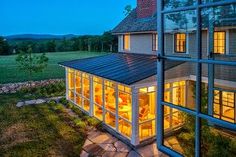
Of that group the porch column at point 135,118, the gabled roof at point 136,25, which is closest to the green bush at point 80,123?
the porch column at point 135,118

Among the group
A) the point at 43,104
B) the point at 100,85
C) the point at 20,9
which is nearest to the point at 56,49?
the point at 43,104

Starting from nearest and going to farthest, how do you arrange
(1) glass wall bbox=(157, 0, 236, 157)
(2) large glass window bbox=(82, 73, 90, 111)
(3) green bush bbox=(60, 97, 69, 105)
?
1. (1) glass wall bbox=(157, 0, 236, 157)
2. (2) large glass window bbox=(82, 73, 90, 111)
3. (3) green bush bbox=(60, 97, 69, 105)

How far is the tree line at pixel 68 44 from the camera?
175 ft

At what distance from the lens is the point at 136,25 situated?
49.0 ft

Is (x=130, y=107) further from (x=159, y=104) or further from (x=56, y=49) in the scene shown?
(x=56, y=49)

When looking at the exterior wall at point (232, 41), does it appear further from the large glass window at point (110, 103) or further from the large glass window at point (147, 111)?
the large glass window at point (110, 103)

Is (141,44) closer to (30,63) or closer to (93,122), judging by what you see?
(93,122)

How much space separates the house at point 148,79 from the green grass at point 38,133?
4.72ft

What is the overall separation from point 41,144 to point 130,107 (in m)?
3.41

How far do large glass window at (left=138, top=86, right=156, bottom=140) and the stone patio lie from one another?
500mm

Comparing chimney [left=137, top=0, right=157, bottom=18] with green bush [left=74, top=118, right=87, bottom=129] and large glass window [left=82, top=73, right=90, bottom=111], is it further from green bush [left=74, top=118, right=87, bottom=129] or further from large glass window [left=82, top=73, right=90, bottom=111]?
green bush [left=74, top=118, right=87, bottom=129]

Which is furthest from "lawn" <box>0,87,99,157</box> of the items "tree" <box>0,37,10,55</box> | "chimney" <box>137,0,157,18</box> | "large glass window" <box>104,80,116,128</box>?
"tree" <box>0,37,10,55</box>

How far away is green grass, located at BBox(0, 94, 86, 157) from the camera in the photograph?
869 centimetres

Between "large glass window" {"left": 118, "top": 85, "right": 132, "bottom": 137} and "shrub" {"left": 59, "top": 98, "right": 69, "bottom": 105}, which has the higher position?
"large glass window" {"left": 118, "top": 85, "right": 132, "bottom": 137}
